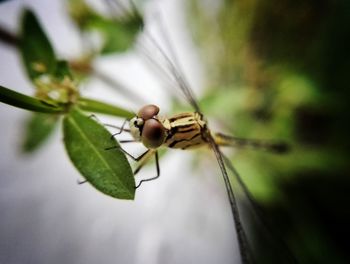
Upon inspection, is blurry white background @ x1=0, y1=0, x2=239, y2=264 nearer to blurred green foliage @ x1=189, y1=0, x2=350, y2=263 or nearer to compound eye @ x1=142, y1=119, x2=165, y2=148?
blurred green foliage @ x1=189, y1=0, x2=350, y2=263

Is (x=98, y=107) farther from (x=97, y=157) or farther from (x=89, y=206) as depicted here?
(x=89, y=206)

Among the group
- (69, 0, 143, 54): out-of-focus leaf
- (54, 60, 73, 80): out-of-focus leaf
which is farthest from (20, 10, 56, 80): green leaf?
(69, 0, 143, 54): out-of-focus leaf

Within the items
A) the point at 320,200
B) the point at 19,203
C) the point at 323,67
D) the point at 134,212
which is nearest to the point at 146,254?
the point at 134,212

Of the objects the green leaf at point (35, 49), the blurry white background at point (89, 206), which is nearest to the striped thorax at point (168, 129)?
the green leaf at point (35, 49)

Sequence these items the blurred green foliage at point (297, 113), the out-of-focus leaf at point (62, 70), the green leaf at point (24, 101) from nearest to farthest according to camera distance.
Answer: the green leaf at point (24, 101) → the out-of-focus leaf at point (62, 70) → the blurred green foliage at point (297, 113)

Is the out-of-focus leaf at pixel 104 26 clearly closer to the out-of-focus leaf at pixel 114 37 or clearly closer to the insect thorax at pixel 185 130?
the out-of-focus leaf at pixel 114 37

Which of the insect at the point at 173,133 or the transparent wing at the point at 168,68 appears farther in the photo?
the transparent wing at the point at 168,68

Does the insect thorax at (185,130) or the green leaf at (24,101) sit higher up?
the insect thorax at (185,130)
